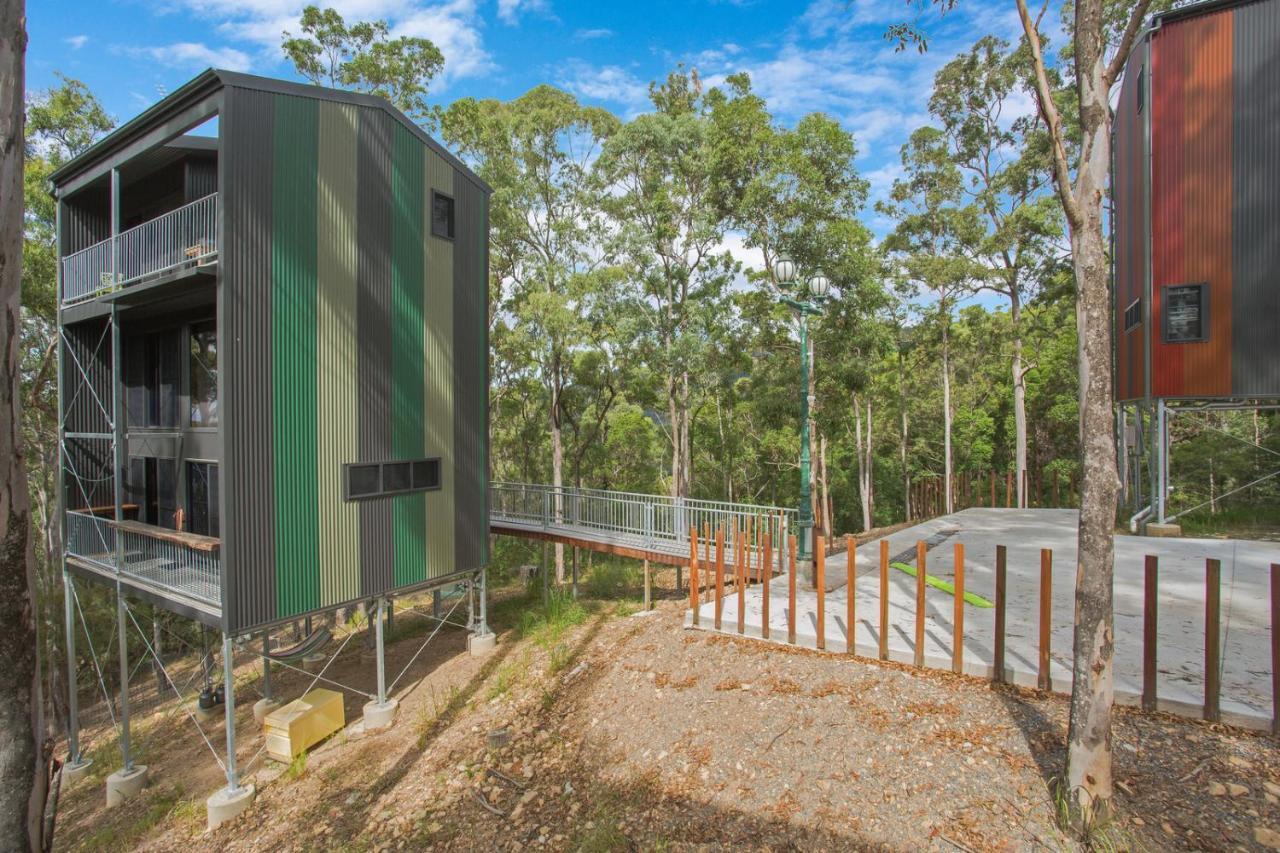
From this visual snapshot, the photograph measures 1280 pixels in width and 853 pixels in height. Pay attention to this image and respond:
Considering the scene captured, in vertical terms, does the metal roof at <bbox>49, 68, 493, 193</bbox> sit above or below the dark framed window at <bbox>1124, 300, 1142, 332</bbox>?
above

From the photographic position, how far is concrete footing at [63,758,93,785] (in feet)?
30.8

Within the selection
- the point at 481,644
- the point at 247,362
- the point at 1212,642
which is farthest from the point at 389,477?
the point at 1212,642

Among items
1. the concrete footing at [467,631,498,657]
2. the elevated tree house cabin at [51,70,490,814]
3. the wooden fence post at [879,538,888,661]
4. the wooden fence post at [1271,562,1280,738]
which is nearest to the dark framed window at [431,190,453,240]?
the elevated tree house cabin at [51,70,490,814]

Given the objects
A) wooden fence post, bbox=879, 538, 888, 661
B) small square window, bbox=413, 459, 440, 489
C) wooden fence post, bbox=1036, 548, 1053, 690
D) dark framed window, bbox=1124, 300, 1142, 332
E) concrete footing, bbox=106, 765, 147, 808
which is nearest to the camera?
wooden fence post, bbox=1036, 548, 1053, 690

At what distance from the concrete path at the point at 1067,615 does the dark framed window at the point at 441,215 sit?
7.59 m

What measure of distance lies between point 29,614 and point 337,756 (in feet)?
19.7

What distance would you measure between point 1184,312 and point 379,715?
15996 millimetres

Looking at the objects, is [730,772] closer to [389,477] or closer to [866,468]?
[389,477]

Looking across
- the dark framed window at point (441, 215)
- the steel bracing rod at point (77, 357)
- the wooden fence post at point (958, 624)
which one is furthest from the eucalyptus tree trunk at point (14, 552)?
the steel bracing rod at point (77, 357)

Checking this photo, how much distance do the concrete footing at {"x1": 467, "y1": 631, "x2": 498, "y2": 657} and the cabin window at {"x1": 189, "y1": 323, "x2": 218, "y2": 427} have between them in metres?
5.84

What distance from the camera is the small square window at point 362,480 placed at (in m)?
8.51

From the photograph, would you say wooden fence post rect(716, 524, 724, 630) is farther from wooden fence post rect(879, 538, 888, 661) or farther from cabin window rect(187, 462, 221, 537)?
cabin window rect(187, 462, 221, 537)

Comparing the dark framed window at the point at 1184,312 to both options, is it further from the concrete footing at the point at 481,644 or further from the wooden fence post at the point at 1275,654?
the concrete footing at the point at 481,644

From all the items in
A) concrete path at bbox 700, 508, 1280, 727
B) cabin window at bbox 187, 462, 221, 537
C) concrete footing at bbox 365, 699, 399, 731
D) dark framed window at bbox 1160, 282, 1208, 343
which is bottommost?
concrete footing at bbox 365, 699, 399, 731
